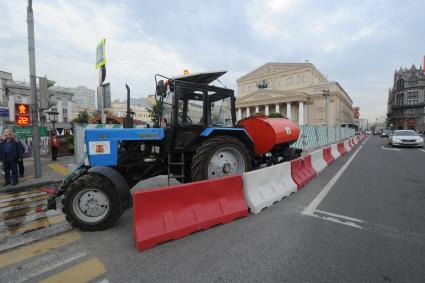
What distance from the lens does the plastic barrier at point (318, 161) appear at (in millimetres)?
7581

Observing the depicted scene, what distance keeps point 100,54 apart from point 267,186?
7.37 metres

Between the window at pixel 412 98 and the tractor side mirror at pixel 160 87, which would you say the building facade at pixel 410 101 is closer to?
the window at pixel 412 98

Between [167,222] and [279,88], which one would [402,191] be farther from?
[279,88]

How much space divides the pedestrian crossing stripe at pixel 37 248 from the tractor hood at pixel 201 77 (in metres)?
3.31

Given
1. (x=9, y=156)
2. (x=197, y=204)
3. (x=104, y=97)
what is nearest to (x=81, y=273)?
(x=197, y=204)

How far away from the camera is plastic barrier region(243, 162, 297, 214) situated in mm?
4020

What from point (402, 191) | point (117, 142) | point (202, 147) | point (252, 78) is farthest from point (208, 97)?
→ point (252, 78)

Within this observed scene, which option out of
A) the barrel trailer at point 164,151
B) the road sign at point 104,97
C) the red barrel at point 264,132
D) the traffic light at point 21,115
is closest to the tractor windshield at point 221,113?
the barrel trailer at point 164,151

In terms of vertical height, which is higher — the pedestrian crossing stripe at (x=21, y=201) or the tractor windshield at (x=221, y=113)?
the tractor windshield at (x=221, y=113)

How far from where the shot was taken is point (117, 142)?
4.02 meters

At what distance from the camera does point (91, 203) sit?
11.4ft

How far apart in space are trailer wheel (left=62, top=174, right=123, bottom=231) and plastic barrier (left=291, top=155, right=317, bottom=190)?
13.9 ft

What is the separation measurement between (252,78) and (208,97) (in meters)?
84.9

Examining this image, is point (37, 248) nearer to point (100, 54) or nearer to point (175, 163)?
point (175, 163)
